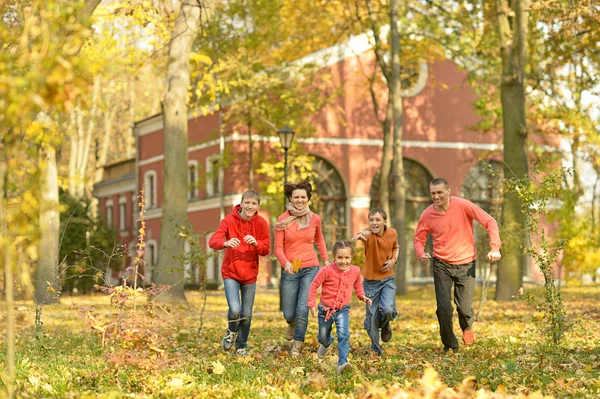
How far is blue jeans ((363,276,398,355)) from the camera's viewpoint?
10.8 m

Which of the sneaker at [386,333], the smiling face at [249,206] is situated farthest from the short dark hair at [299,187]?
the sneaker at [386,333]

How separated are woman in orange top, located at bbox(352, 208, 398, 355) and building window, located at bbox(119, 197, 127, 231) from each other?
137 feet

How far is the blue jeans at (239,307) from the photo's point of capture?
1081 cm

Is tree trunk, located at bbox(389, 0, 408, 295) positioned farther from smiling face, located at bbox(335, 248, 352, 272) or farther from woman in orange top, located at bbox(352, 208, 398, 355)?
smiling face, located at bbox(335, 248, 352, 272)

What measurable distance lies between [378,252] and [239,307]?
1.69 meters

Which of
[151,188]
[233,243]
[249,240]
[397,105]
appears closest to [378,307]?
[249,240]

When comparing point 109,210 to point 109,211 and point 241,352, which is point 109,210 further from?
point 241,352

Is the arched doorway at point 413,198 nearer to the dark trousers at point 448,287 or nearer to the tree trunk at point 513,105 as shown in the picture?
the tree trunk at point 513,105

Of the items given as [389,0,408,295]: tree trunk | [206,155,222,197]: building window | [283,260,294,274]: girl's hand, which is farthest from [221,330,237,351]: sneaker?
[206,155,222,197]: building window

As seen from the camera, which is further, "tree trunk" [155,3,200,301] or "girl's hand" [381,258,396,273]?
"tree trunk" [155,3,200,301]

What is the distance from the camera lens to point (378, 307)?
1088 centimetres

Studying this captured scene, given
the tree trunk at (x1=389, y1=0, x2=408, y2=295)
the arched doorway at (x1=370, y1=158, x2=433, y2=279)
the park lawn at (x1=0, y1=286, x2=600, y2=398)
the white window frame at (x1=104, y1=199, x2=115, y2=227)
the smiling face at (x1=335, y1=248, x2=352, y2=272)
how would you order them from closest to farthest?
the park lawn at (x1=0, y1=286, x2=600, y2=398), the smiling face at (x1=335, y1=248, x2=352, y2=272), the tree trunk at (x1=389, y1=0, x2=408, y2=295), the arched doorway at (x1=370, y1=158, x2=433, y2=279), the white window frame at (x1=104, y1=199, x2=115, y2=227)

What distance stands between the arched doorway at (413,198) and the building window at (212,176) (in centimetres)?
654

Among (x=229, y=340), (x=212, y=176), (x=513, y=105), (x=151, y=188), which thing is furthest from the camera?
(x=151, y=188)
